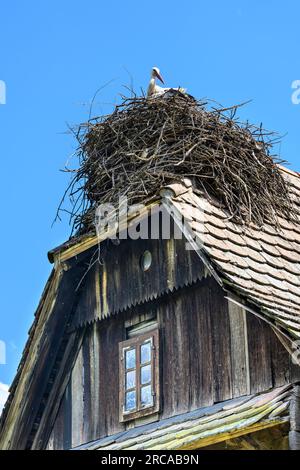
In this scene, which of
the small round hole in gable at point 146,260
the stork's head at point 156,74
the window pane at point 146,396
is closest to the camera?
the window pane at point 146,396

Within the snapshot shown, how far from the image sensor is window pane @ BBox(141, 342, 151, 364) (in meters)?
12.6

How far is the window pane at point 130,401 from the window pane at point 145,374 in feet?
0.54

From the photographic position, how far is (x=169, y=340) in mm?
12398

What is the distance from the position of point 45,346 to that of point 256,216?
2511 millimetres

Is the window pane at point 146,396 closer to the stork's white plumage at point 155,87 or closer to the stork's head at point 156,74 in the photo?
the stork's white plumage at point 155,87

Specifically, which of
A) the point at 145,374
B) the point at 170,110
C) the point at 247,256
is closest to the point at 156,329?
the point at 145,374

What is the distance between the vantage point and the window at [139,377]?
40.6ft

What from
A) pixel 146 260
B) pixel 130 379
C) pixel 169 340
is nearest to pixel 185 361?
pixel 169 340

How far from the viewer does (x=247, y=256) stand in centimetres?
1195

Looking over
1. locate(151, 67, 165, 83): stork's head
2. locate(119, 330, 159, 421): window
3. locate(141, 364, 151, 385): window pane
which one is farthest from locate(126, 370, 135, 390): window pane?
locate(151, 67, 165, 83): stork's head

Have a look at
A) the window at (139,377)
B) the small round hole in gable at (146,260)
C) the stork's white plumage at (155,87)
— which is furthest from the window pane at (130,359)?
the stork's white plumage at (155,87)

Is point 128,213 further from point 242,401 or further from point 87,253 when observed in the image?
point 242,401

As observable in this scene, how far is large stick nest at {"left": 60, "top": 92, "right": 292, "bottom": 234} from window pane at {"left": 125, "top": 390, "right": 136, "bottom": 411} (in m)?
1.70

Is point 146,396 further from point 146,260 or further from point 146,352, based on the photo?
point 146,260
